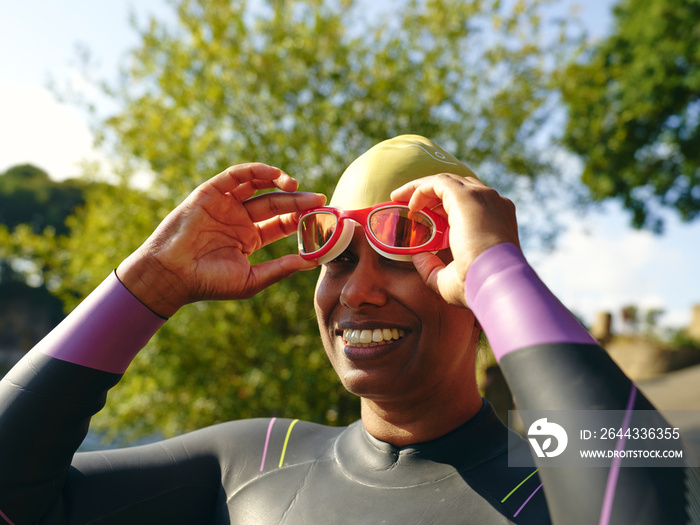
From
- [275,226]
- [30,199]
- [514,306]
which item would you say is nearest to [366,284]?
[514,306]

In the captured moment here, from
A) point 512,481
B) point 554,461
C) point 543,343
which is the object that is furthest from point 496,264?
point 512,481

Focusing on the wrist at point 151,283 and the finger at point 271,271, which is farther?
the finger at point 271,271

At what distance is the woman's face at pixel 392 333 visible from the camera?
1.85 m

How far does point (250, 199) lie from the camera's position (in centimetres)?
228

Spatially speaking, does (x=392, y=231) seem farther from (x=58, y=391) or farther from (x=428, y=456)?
(x=58, y=391)

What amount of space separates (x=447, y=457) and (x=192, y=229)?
124 centimetres

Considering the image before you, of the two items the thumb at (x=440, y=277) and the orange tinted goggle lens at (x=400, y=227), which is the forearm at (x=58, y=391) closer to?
the orange tinted goggle lens at (x=400, y=227)

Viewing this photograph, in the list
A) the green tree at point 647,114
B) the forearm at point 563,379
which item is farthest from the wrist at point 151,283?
the green tree at point 647,114

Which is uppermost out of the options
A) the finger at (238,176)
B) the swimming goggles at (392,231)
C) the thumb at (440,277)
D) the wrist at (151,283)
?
the finger at (238,176)

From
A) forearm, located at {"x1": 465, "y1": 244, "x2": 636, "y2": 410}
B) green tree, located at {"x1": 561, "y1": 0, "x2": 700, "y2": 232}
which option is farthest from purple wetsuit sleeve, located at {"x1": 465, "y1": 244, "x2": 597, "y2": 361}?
green tree, located at {"x1": 561, "y1": 0, "x2": 700, "y2": 232}

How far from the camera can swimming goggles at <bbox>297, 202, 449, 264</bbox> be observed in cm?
186

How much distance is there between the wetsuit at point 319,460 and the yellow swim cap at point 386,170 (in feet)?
2.06

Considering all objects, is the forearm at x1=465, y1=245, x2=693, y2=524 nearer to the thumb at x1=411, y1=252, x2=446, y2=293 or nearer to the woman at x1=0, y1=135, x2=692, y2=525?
the woman at x1=0, y1=135, x2=692, y2=525

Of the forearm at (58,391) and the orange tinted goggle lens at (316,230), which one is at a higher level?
the orange tinted goggle lens at (316,230)
